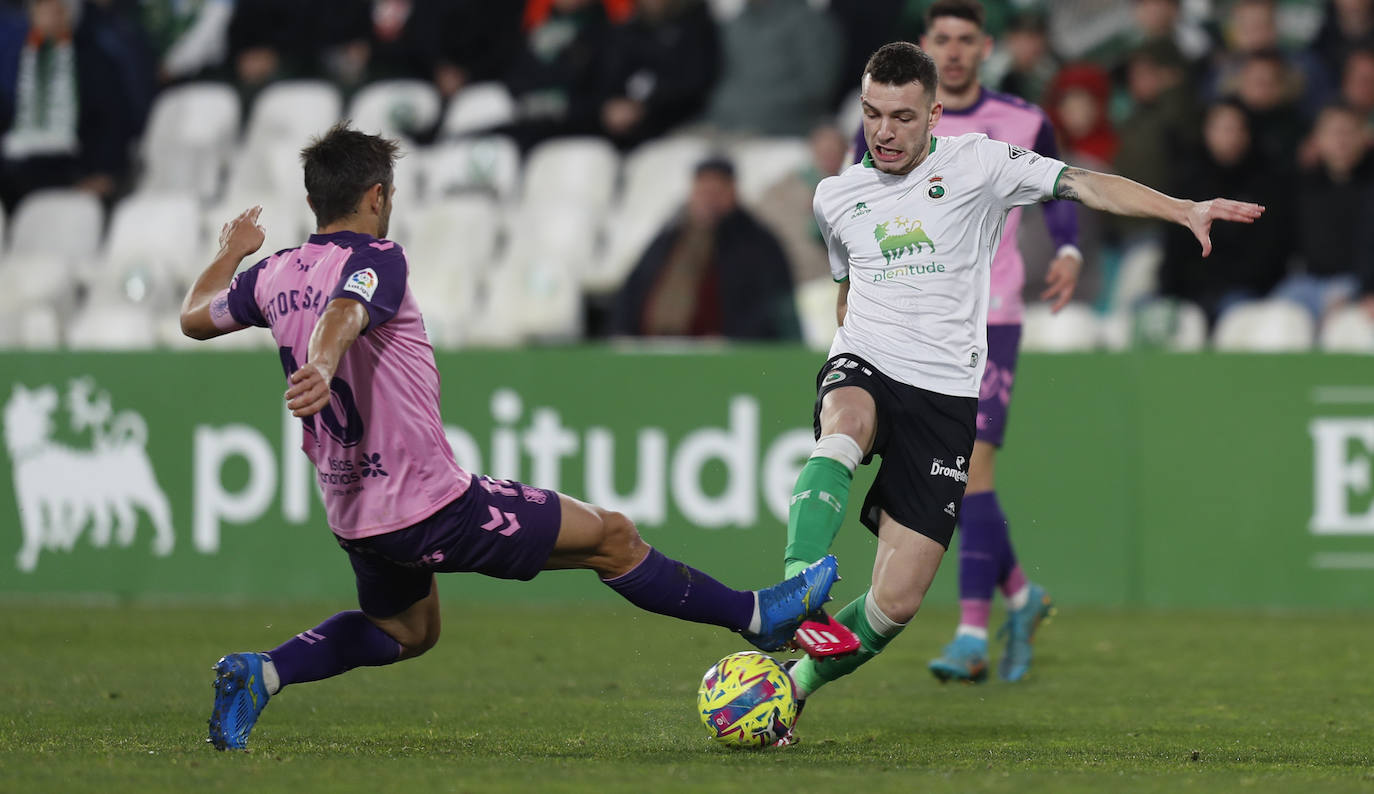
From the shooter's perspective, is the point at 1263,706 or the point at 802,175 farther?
the point at 802,175

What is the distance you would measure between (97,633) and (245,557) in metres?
1.58

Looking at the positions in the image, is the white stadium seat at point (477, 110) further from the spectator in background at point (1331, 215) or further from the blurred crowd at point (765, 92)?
the spectator in background at point (1331, 215)

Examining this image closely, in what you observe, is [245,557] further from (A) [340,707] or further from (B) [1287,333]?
(B) [1287,333]

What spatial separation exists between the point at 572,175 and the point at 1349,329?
5.67m

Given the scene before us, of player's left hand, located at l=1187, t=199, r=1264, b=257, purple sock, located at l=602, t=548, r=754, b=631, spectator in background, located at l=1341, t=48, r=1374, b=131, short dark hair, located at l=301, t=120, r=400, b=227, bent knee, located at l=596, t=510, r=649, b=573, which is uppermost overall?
spectator in background, located at l=1341, t=48, r=1374, b=131

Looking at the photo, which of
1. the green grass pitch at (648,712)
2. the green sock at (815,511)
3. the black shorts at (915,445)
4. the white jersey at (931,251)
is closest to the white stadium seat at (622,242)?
the green grass pitch at (648,712)

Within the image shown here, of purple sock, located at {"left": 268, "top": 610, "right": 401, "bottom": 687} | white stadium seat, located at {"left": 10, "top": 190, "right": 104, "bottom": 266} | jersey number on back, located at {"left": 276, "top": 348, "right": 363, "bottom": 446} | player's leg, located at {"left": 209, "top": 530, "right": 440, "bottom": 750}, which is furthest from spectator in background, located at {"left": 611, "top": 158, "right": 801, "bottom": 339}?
jersey number on back, located at {"left": 276, "top": 348, "right": 363, "bottom": 446}

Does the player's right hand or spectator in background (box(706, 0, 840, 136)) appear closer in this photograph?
the player's right hand

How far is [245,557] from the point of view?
10.9 meters

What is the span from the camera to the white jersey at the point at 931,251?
20.2ft

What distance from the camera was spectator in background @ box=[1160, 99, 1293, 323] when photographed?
39.4ft

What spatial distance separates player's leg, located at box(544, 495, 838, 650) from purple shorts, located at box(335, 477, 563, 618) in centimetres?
7

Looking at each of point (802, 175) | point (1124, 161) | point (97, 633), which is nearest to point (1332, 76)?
point (1124, 161)

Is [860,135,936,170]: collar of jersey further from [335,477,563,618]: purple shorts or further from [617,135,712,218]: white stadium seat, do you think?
[617,135,712,218]: white stadium seat
